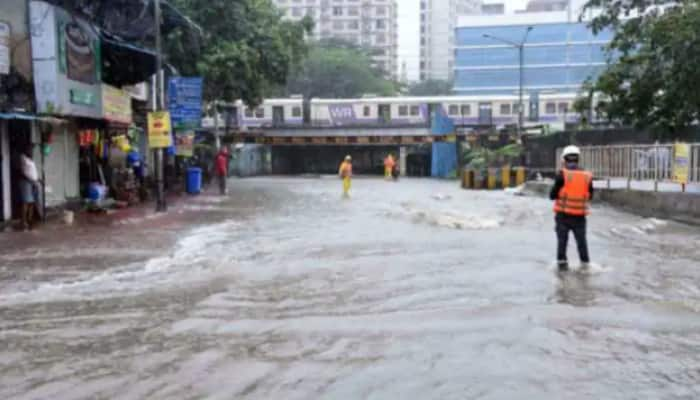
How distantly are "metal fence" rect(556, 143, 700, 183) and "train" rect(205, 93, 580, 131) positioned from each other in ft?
99.1

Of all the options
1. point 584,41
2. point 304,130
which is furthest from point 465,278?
point 584,41

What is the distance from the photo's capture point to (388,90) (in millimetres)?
96750

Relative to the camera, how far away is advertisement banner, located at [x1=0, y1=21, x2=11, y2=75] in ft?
48.3

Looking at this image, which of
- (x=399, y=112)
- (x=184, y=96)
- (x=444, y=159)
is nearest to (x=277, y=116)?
(x=399, y=112)

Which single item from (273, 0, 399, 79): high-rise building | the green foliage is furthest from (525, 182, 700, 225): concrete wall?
(273, 0, 399, 79): high-rise building

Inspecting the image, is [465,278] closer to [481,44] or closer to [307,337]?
[307,337]

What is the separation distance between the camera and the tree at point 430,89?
117812mm

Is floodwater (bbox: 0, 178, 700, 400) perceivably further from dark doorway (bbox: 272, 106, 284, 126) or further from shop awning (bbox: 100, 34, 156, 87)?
dark doorway (bbox: 272, 106, 284, 126)

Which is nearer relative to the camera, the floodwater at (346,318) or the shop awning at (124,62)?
the floodwater at (346,318)

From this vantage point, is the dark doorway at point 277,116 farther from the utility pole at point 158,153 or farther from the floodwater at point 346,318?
the floodwater at point 346,318

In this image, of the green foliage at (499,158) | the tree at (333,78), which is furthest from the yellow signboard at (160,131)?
the tree at (333,78)

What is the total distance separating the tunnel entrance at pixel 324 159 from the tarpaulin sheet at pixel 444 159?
30.3 feet

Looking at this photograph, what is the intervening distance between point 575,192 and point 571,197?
8cm

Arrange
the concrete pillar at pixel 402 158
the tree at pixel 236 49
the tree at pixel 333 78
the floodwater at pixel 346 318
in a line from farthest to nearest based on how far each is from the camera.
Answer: the tree at pixel 333 78 → the concrete pillar at pixel 402 158 → the tree at pixel 236 49 → the floodwater at pixel 346 318
